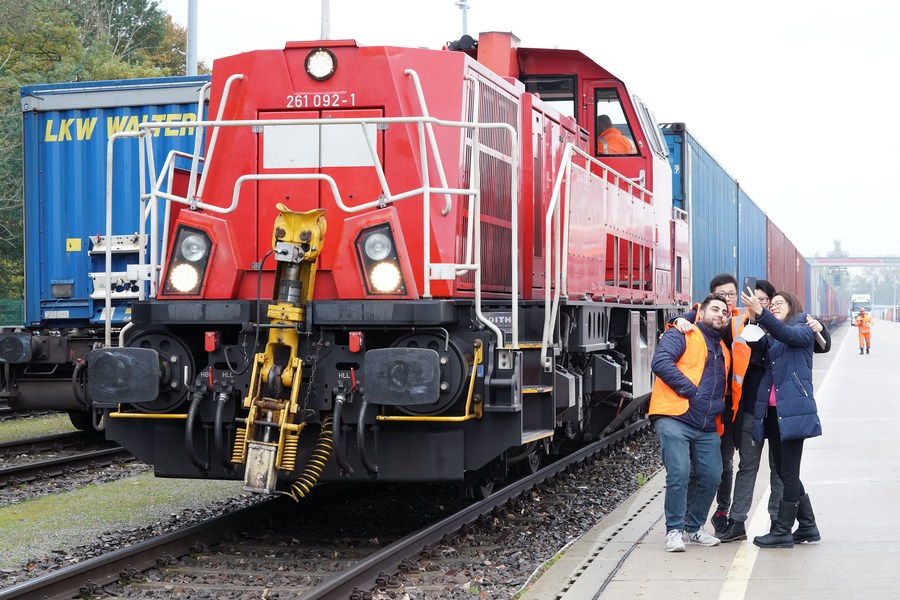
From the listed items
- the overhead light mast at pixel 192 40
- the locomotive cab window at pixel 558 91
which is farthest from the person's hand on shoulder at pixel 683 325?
the overhead light mast at pixel 192 40

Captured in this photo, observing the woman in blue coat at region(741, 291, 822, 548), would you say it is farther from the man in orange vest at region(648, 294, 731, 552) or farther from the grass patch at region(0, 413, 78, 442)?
the grass patch at region(0, 413, 78, 442)

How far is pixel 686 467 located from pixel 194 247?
3.35 metres

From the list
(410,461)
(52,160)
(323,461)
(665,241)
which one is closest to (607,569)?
(410,461)

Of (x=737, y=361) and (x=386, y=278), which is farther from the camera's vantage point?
(x=737, y=361)

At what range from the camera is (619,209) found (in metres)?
10.0

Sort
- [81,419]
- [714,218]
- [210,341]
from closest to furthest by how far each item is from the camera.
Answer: [210,341] → [81,419] → [714,218]

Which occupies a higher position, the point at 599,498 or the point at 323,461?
the point at 323,461

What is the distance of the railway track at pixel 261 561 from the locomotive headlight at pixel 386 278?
1.54 metres

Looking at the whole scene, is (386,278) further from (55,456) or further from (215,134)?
(55,456)

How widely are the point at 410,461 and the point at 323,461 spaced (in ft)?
1.72

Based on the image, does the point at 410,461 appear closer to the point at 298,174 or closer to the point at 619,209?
the point at 298,174

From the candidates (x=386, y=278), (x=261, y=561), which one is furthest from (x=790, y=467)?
(x=261, y=561)

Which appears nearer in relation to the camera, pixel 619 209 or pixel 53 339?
pixel 619 209

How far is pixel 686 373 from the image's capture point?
6.77 meters
